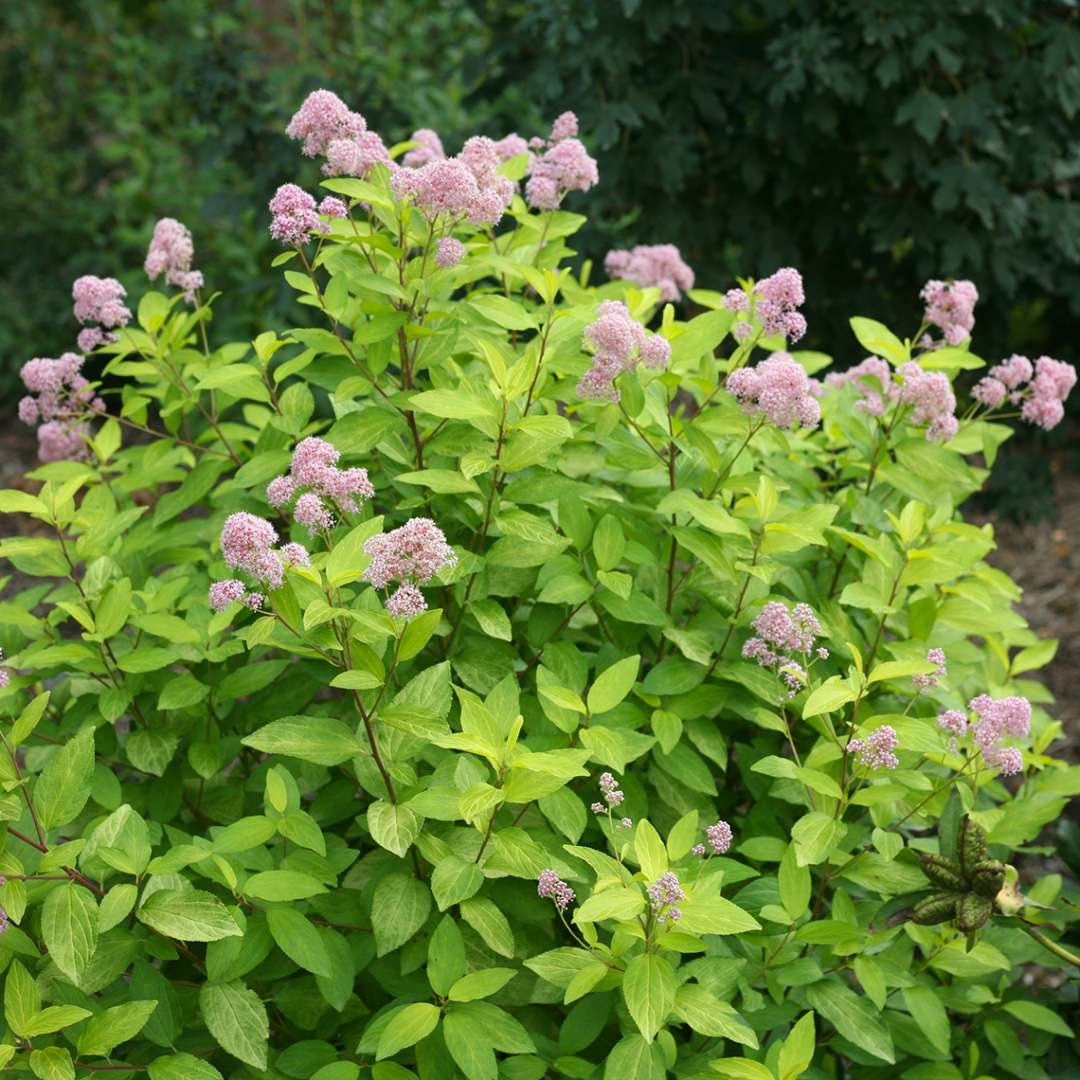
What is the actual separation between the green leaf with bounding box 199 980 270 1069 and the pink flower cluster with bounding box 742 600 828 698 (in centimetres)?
88

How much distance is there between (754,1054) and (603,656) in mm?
655

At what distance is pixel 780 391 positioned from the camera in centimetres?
180

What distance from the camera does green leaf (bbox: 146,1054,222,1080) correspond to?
1628 mm

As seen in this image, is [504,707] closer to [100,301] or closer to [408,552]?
[408,552]

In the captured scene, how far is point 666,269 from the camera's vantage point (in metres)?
2.72

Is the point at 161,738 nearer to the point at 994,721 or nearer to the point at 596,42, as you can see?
the point at 994,721

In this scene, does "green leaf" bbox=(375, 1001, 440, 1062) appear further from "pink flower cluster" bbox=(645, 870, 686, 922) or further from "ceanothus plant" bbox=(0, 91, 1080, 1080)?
"pink flower cluster" bbox=(645, 870, 686, 922)

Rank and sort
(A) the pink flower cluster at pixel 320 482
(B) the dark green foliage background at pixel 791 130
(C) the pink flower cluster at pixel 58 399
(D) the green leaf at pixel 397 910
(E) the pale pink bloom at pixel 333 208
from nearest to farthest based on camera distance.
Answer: (A) the pink flower cluster at pixel 320 482 < (D) the green leaf at pixel 397 910 < (E) the pale pink bloom at pixel 333 208 < (C) the pink flower cluster at pixel 58 399 < (B) the dark green foliage background at pixel 791 130

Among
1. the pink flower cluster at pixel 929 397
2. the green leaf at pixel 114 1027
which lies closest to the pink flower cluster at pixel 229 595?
the green leaf at pixel 114 1027

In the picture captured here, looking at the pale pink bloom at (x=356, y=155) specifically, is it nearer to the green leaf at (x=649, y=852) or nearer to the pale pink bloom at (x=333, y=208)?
the pale pink bloom at (x=333, y=208)

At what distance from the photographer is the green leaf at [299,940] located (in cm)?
165

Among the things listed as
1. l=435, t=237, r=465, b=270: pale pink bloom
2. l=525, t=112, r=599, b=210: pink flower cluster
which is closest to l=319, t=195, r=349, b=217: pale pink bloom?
l=435, t=237, r=465, b=270: pale pink bloom

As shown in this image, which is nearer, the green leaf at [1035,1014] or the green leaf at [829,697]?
the green leaf at [829,697]

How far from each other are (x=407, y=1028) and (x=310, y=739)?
40cm
